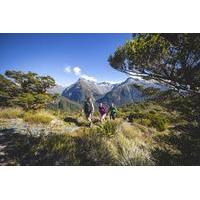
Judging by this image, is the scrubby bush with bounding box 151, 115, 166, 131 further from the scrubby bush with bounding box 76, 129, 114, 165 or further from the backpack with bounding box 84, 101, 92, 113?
the scrubby bush with bounding box 76, 129, 114, 165

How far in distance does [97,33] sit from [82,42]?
3.67 feet

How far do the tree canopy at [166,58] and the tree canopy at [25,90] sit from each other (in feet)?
26.1

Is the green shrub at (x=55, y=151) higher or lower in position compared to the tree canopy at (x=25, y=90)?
lower

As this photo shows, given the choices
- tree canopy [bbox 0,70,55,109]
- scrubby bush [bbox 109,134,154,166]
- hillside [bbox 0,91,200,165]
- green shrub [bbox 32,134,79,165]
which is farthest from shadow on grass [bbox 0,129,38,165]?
tree canopy [bbox 0,70,55,109]

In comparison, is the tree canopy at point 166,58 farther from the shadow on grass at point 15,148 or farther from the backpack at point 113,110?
the backpack at point 113,110

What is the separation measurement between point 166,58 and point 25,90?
34.0 ft

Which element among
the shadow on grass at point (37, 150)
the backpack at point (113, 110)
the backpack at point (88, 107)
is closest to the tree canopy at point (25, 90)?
the backpack at point (113, 110)

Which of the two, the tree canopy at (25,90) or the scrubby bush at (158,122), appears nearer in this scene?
the scrubby bush at (158,122)

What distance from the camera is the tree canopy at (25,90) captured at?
13633mm

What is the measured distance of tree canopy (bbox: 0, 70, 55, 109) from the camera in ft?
44.7
